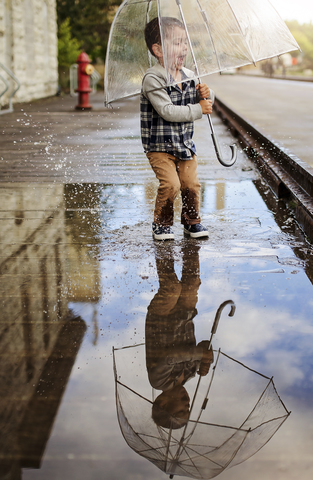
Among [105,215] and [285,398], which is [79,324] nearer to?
[285,398]

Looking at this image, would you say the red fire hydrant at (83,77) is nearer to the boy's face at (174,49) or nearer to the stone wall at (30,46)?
the stone wall at (30,46)

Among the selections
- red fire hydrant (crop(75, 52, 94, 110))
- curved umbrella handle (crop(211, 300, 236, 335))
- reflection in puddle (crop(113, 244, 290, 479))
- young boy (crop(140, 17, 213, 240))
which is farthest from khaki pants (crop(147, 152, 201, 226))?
red fire hydrant (crop(75, 52, 94, 110))

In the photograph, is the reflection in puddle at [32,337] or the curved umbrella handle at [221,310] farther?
the curved umbrella handle at [221,310]

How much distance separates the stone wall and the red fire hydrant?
1929 millimetres

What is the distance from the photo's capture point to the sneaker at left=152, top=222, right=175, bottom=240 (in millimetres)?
4113

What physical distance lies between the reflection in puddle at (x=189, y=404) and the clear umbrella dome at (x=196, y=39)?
1.91 meters

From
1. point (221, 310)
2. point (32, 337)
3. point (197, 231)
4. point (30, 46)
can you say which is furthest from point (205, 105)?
point (30, 46)

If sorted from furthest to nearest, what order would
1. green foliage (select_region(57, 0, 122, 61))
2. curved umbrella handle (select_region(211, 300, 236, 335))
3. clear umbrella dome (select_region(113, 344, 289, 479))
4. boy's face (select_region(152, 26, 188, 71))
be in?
green foliage (select_region(57, 0, 122, 61)), boy's face (select_region(152, 26, 188, 71)), curved umbrella handle (select_region(211, 300, 236, 335)), clear umbrella dome (select_region(113, 344, 289, 479))

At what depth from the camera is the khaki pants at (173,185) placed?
404 centimetres

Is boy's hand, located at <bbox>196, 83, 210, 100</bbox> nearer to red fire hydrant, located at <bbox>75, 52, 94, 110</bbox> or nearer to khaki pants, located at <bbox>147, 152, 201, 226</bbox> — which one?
khaki pants, located at <bbox>147, 152, 201, 226</bbox>

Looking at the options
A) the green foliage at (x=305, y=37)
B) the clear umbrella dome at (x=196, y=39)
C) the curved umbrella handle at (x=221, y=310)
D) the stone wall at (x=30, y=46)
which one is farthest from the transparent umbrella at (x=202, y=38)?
the green foliage at (x=305, y=37)

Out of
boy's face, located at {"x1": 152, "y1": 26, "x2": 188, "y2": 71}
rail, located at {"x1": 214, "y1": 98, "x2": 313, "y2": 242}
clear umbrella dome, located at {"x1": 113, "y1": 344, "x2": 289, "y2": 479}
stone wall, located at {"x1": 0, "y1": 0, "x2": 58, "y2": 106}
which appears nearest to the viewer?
clear umbrella dome, located at {"x1": 113, "y1": 344, "x2": 289, "y2": 479}

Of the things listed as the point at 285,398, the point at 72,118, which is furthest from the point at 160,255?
the point at 72,118

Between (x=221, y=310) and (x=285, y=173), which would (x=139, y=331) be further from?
(x=285, y=173)
